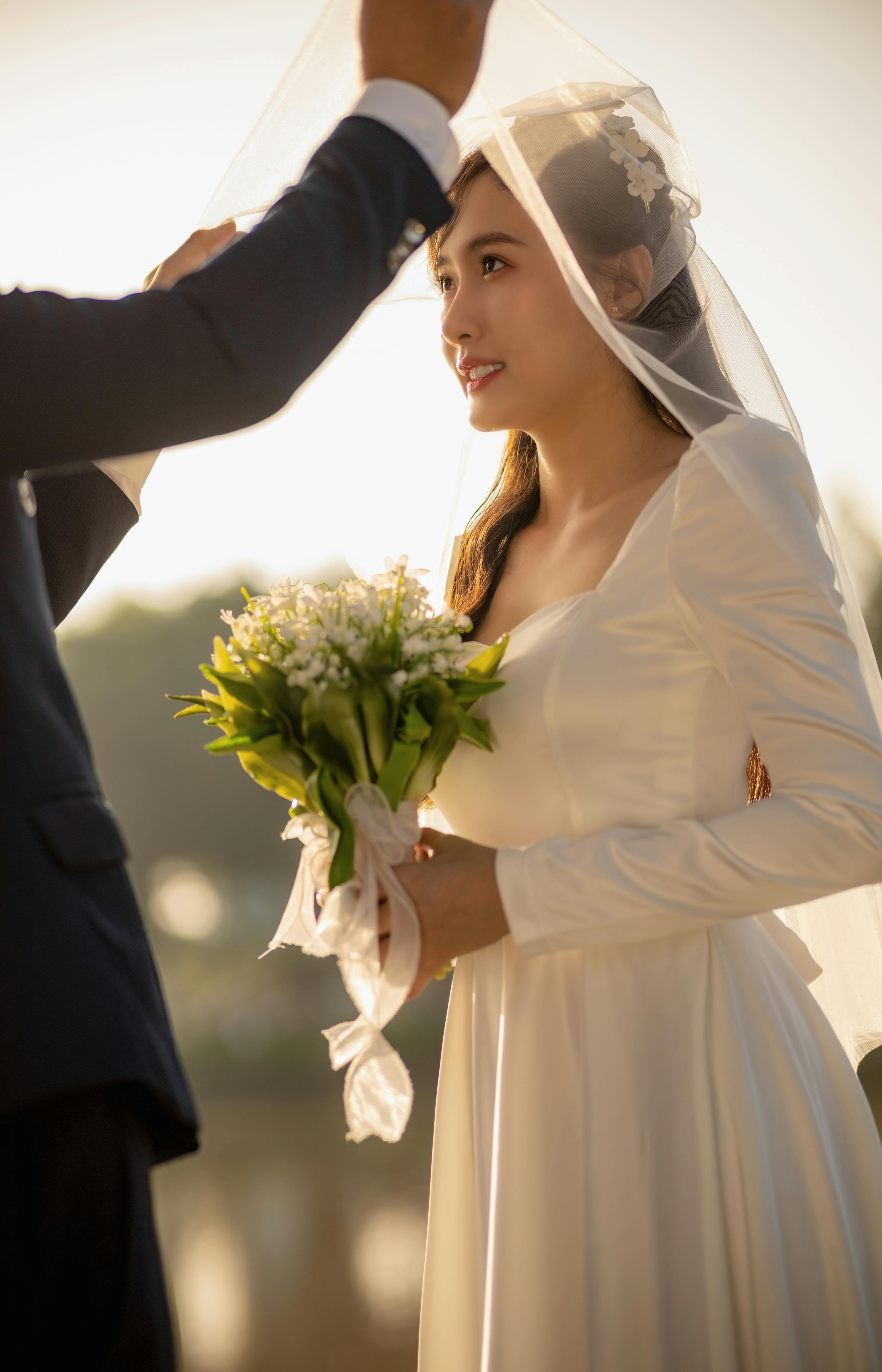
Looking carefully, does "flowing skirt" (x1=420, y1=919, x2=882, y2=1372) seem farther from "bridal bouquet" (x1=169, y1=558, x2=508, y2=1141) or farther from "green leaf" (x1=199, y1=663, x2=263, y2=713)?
"green leaf" (x1=199, y1=663, x2=263, y2=713)

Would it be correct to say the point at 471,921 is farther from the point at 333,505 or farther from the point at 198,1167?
the point at 198,1167

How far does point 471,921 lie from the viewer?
153 cm

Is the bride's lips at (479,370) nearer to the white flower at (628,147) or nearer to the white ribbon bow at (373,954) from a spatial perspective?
the white flower at (628,147)

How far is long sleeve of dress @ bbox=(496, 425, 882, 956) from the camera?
4.78 ft

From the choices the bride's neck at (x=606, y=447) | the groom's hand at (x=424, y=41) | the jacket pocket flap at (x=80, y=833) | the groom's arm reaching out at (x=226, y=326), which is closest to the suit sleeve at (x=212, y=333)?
the groom's arm reaching out at (x=226, y=326)

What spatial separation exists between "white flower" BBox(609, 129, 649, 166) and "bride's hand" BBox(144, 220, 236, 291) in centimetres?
66

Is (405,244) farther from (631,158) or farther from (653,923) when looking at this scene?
(653,923)

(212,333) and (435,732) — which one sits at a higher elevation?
(212,333)

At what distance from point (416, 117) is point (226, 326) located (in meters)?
0.33

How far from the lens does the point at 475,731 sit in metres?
1.55

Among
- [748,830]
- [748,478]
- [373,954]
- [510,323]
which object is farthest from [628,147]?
[373,954]

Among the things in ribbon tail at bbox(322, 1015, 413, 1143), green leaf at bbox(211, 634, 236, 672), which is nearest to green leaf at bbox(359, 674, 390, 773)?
green leaf at bbox(211, 634, 236, 672)

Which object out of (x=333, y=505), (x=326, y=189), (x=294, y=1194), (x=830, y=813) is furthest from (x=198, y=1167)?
(x=326, y=189)

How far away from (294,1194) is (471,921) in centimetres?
575
